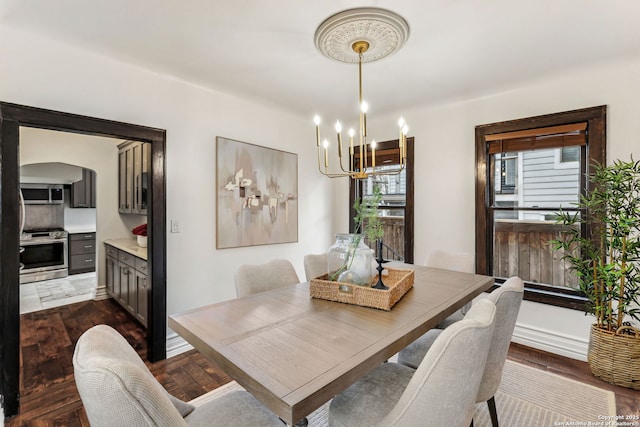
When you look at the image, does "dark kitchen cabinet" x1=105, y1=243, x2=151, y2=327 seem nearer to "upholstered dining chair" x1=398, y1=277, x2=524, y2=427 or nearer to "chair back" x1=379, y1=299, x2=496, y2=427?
"chair back" x1=379, y1=299, x2=496, y2=427

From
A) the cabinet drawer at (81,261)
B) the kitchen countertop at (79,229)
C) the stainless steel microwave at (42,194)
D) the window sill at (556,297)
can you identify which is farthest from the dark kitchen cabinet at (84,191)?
the window sill at (556,297)

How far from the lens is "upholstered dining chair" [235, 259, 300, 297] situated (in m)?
2.05

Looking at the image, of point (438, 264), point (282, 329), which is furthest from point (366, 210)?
point (438, 264)

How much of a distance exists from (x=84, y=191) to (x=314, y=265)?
18.8 feet

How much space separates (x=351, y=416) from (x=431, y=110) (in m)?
3.27

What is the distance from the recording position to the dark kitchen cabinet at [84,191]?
590 cm

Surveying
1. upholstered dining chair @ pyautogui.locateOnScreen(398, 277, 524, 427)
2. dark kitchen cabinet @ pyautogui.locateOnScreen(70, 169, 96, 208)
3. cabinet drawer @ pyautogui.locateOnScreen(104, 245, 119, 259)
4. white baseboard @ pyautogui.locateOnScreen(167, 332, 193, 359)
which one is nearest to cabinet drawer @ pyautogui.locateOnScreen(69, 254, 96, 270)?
dark kitchen cabinet @ pyautogui.locateOnScreen(70, 169, 96, 208)

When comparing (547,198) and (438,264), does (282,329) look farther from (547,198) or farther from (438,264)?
(547,198)

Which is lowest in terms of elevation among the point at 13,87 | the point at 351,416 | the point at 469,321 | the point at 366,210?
the point at 351,416

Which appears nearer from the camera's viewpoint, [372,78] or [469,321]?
[469,321]

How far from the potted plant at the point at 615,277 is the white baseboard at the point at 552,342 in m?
0.27

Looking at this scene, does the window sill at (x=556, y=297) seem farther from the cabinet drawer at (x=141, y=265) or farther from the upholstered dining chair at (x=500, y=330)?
the cabinet drawer at (x=141, y=265)

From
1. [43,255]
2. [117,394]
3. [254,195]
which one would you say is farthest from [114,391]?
[43,255]

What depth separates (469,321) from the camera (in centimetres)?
98
